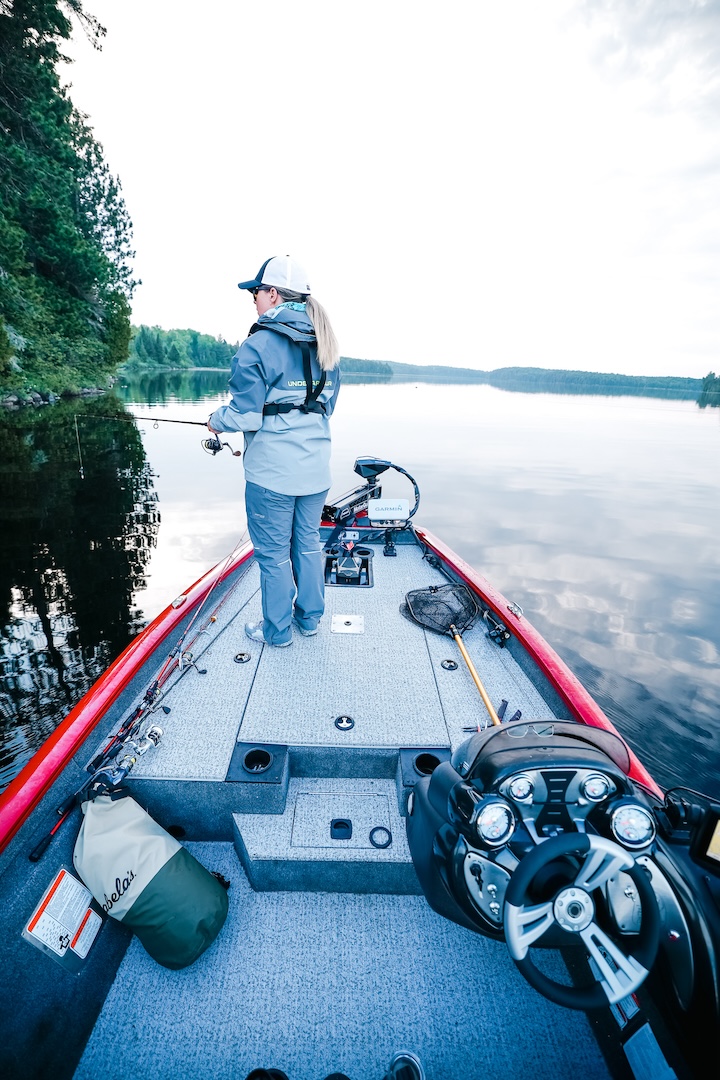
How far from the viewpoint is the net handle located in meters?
2.39

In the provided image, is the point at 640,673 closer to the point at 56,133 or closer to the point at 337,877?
the point at 337,877

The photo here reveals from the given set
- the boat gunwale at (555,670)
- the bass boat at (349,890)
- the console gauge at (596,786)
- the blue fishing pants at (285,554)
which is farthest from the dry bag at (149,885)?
the boat gunwale at (555,670)

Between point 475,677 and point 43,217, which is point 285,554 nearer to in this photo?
point 475,677

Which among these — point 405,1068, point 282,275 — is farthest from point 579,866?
point 282,275

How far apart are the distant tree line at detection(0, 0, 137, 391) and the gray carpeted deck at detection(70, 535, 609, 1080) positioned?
22.3 metres

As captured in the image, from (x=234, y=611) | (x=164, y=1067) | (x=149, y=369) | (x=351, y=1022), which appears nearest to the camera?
(x=164, y=1067)

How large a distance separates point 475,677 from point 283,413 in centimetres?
184

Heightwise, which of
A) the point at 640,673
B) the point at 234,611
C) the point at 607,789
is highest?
the point at 607,789

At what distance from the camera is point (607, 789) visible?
130cm

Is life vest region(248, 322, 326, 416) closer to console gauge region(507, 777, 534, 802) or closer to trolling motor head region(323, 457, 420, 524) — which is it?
console gauge region(507, 777, 534, 802)

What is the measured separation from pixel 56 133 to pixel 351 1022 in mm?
28537

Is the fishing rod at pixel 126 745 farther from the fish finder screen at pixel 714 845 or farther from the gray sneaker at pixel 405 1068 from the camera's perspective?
the fish finder screen at pixel 714 845

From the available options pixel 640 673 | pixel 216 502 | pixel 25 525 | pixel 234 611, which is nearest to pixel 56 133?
→ pixel 216 502

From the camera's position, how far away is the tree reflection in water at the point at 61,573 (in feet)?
14.5
